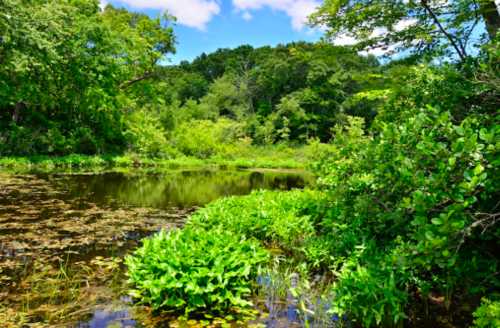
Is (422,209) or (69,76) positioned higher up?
(69,76)

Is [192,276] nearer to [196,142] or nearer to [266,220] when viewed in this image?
[266,220]

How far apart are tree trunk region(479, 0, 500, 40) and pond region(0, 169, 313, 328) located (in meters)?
6.31

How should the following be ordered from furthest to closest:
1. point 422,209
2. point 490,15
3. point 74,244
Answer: point 74,244 → point 490,15 → point 422,209

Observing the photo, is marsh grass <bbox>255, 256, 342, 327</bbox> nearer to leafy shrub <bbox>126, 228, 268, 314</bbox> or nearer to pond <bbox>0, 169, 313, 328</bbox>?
leafy shrub <bbox>126, 228, 268, 314</bbox>

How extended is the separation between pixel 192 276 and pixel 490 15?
6.06 metres

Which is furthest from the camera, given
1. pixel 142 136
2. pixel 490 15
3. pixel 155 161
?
pixel 155 161

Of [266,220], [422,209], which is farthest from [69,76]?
[422,209]

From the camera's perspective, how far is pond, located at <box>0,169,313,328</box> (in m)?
3.99

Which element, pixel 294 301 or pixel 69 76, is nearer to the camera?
pixel 294 301

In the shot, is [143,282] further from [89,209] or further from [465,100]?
[89,209]

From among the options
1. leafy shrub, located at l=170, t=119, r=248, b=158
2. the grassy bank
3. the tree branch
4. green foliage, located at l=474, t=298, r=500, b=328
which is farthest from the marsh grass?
leafy shrub, located at l=170, t=119, r=248, b=158

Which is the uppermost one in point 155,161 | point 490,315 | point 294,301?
point 155,161

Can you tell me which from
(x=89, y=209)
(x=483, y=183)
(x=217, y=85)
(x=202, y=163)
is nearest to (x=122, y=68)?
(x=202, y=163)

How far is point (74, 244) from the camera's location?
6387mm
